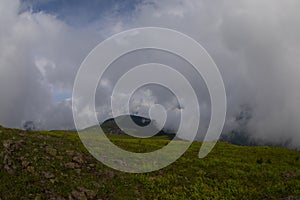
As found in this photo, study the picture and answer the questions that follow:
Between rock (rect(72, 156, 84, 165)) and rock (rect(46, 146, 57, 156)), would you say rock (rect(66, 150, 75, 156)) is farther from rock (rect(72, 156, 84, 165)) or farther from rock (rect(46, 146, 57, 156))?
rock (rect(46, 146, 57, 156))

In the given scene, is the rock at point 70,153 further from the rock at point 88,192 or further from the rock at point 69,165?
the rock at point 88,192

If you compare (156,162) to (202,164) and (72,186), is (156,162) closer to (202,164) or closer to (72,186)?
(202,164)

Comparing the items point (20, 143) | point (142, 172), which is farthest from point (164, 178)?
point (20, 143)

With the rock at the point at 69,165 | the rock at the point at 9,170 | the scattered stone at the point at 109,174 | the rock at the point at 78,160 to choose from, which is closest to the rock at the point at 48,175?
the rock at the point at 69,165

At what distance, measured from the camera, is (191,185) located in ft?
112

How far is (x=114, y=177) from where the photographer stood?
1379 inches

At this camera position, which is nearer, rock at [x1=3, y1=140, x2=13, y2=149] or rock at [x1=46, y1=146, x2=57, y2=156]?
rock at [x1=3, y1=140, x2=13, y2=149]

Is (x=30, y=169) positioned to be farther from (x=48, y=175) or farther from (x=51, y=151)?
(x=51, y=151)

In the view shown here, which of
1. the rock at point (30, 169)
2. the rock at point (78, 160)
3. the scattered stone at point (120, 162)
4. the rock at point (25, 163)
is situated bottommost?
the rock at point (30, 169)

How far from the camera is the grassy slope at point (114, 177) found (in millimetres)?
31031

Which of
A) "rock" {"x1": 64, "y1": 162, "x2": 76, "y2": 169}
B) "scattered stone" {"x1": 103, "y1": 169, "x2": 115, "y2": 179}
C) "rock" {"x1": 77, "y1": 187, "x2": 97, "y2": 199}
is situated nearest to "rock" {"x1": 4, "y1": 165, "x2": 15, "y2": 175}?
"rock" {"x1": 64, "y1": 162, "x2": 76, "y2": 169}

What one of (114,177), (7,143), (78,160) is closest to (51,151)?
(78,160)

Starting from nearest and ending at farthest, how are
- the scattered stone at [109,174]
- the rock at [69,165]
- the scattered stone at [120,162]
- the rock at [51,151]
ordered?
the rock at [69,165]
the scattered stone at [109,174]
the rock at [51,151]
the scattered stone at [120,162]

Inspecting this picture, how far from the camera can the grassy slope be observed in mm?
31031
